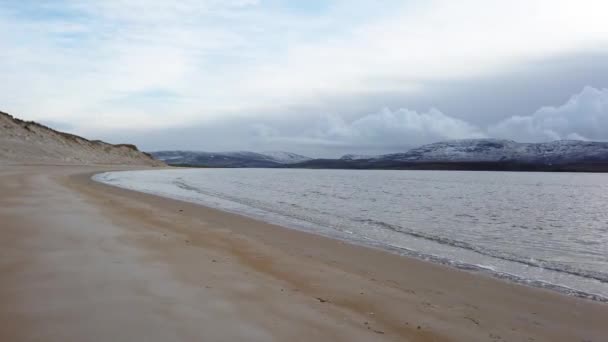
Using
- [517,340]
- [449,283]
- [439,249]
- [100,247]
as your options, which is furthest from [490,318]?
[100,247]

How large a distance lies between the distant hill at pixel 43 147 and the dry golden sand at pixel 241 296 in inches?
2257

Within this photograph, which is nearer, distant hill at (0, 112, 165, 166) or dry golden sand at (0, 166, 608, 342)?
dry golden sand at (0, 166, 608, 342)

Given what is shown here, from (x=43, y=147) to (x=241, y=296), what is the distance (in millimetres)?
82248

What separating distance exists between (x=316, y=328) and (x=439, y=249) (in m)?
8.37

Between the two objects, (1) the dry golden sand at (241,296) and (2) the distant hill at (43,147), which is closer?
(1) the dry golden sand at (241,296)

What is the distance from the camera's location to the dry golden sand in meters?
4.65

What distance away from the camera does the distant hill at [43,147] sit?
6444 centimetres

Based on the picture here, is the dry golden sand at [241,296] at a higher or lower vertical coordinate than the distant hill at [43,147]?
lower

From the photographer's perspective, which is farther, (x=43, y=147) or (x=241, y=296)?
(x=43, y=147)

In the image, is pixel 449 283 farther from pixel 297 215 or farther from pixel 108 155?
pixel 108 155

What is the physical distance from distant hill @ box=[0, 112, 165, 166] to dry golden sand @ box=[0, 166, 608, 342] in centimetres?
5732

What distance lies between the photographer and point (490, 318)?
623cm

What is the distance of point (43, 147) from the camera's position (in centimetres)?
7481

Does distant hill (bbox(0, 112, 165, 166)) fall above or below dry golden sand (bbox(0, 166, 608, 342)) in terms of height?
above
